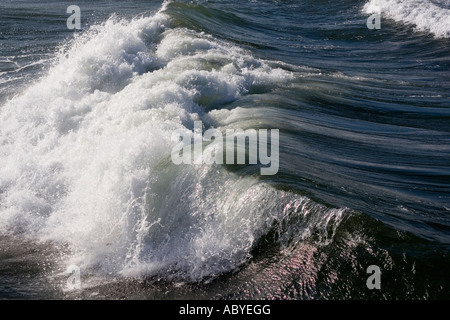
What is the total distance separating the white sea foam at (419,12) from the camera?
15953mm

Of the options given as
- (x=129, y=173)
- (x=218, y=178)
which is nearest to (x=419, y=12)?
(x=218, y=178)

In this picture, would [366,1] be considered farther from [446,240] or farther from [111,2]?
[446,240]

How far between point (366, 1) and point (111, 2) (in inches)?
348

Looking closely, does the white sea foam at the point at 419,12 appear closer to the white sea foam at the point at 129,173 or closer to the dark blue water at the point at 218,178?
the dark blue water at the point at 218,178

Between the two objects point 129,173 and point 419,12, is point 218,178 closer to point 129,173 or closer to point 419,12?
point 129,173

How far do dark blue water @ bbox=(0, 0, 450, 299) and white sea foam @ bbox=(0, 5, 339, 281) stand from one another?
0.02m

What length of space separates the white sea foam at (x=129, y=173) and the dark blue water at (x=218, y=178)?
0.02m

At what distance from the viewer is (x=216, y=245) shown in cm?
489

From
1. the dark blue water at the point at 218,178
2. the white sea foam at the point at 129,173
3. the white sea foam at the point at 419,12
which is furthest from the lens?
the white sea foam at the point at 419,12

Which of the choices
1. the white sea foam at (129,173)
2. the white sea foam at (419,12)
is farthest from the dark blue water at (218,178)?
the white sea foam at (419,12)

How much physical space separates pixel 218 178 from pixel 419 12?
555 inches

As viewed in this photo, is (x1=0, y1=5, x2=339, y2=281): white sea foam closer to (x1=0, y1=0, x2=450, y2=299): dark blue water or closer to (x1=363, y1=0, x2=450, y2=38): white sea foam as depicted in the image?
(x1=0, y1=0, x2=450, y2=299): dark blue water

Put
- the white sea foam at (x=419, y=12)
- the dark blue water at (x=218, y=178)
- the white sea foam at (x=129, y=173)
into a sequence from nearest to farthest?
the dark blue water at (x=218, y=178) → the white sea foam at (x=129, y=173) → the white sea foam at (x=419, y=12)

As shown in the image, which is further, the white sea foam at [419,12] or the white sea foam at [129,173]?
the white sea foam at [419,12]
